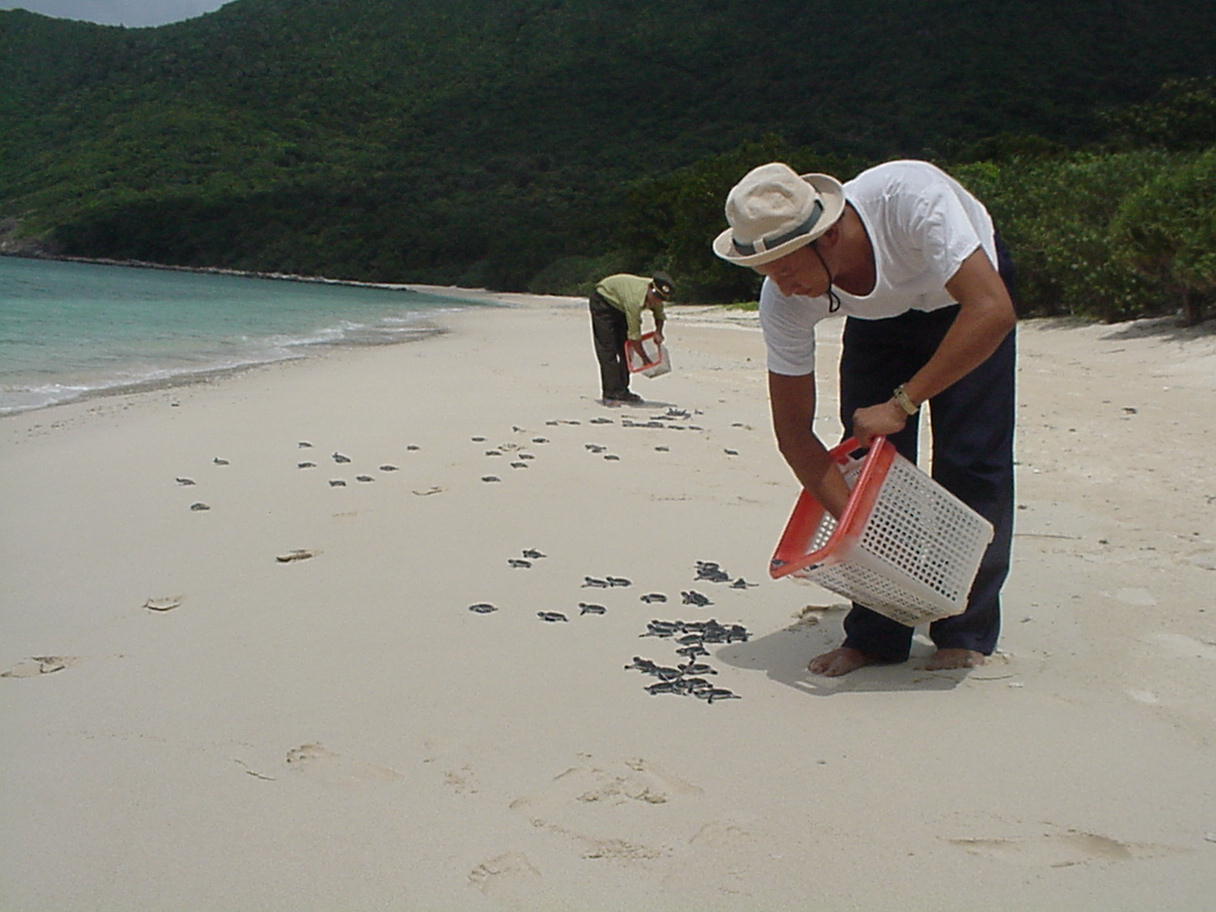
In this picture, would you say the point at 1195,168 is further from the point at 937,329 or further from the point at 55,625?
the point at 55,625

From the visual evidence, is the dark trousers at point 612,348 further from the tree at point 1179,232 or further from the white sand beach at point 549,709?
the tree at point 1179,232

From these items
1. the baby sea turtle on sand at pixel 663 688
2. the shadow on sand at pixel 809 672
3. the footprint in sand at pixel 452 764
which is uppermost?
the footprint in sand at pixel 452 764

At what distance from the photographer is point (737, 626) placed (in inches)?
152

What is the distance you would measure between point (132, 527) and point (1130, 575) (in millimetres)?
4019

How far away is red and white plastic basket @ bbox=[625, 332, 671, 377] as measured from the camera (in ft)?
31.8

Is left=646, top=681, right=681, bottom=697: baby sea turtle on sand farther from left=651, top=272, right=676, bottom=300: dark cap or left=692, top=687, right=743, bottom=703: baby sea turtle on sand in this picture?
left=651, top=272, right=676, bottom=300: dark cap

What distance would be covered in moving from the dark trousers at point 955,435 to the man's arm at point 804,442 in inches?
9.7

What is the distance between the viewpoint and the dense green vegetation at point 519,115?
59250mm

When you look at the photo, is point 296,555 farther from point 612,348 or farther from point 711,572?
point 612,348

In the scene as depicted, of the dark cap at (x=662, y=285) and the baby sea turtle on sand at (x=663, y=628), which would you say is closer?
the baby sea turtle on sand at (x=663, y=628)

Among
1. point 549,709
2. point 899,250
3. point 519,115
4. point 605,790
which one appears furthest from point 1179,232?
point 519,115

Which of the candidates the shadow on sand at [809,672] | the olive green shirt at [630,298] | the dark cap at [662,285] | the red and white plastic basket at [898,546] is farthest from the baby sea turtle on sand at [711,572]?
the dark cap at [662,285]

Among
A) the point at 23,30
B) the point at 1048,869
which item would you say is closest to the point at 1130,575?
the point at 1048,869

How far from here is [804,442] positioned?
326 centimetres
